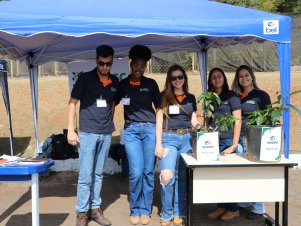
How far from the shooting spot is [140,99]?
389 centimetres

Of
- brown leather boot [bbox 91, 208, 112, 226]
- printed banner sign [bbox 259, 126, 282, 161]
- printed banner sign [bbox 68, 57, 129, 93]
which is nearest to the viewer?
printed banner sign [bbox 259, 126, 282, 161]

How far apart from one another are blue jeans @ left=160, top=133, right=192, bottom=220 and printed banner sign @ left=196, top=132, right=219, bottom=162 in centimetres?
47

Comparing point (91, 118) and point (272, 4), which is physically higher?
point (272, 4)

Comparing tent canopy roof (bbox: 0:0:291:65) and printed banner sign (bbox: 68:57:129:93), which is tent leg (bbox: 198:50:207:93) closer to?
printed banner sign (bbox: 68:57:129:93)

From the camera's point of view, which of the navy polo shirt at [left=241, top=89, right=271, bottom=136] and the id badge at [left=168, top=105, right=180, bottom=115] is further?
the navy polo shirt at [left=241, top=89, right=271, bottom=136]

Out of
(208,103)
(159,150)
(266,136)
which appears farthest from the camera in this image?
(159,150)

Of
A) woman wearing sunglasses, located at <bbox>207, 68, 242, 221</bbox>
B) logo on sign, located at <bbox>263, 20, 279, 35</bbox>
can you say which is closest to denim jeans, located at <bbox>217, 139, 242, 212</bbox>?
woman wearing sunglasses, located at <bbox>207, 68, 242, 221</bbox>

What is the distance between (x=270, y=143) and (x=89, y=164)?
1638 mm

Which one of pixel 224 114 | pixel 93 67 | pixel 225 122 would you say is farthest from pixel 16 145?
pixel 225 122

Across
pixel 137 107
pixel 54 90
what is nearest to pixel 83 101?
pixel 137 107

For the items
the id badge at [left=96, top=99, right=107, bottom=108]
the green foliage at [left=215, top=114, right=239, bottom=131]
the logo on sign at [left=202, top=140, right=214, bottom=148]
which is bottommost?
the logo on sign at [left=202, top=140, right=214, bottom=148]

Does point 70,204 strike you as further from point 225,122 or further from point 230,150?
point 225,122

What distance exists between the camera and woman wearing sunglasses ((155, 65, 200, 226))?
3.77 metres

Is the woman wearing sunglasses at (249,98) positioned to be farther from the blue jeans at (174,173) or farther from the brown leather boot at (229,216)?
the blue jeans at (174,173)
